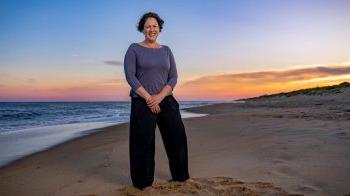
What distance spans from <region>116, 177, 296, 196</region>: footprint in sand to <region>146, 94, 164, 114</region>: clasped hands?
89 centimetres

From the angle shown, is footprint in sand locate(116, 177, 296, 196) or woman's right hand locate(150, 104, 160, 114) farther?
woman's right hand locate(150, 104, 160, 114)

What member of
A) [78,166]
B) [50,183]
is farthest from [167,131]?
[78,166]

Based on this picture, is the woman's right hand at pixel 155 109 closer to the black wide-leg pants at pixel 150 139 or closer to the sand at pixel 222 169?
the black wide-leg pants at pixel 150 139

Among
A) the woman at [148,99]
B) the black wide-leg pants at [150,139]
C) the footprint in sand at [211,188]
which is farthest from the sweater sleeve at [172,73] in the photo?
the footprint in sand at [211,188]

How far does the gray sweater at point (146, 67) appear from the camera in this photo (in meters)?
4.00

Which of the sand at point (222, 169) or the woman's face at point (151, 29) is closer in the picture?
the sand at point (222, 169)

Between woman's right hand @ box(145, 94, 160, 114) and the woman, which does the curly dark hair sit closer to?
the woman

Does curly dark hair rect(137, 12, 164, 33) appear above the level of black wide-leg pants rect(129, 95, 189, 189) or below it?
above

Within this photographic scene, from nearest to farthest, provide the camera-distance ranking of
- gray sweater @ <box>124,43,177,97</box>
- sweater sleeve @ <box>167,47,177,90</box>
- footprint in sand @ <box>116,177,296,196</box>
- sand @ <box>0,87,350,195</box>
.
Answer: footprint in sand @ <box>116,177,296,196</box>
sand @ <box>0,87,350,195</box>
gray sweater @ <box>124,43,177,97</box>
sweater sleeve @ <box>167,47,177,90</box>

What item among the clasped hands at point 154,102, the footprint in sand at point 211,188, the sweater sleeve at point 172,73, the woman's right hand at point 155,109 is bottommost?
the footprint in sand at point 211,188

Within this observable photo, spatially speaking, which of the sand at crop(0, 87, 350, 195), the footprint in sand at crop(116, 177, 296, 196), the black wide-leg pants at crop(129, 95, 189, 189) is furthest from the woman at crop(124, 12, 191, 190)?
the sand at crop(0, 87, 350, 195)

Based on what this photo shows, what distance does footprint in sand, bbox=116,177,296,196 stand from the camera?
12.1 feet

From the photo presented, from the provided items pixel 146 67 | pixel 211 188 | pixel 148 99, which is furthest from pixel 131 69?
pixel 211 188

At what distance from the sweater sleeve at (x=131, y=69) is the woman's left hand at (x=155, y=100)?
0.22 meters
